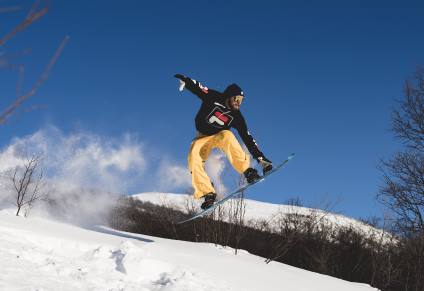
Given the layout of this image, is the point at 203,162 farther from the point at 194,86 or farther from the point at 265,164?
the point at 194,86

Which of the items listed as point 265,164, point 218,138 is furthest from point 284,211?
point 218,138

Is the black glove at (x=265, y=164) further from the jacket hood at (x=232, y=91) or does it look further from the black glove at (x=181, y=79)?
the black glove at (x=181, y=79)

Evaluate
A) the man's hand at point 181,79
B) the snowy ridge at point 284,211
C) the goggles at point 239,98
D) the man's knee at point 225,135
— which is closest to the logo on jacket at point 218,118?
the man's knee at point 225,135

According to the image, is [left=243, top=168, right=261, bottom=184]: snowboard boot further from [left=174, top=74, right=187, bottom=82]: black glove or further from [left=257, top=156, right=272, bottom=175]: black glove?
[left=174, top=74, right=187, bottom=82]: black glove

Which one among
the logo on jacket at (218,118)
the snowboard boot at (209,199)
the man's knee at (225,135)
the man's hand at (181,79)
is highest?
the man's hand at (181,79)

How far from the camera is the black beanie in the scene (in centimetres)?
563

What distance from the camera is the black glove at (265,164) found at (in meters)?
5.88

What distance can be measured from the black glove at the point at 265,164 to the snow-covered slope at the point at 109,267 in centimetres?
167

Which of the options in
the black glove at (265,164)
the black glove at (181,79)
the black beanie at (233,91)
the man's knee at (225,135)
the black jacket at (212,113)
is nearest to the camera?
the black glove at (181,79)

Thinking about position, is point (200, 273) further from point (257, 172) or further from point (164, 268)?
point (257, 172)

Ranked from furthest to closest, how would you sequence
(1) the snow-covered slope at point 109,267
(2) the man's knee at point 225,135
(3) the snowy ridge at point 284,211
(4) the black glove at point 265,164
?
(3) the snowy ridge at point 284,211, (4) the black glove at point 265,164, (2) the man's knee at point 225,135, (1) the snow-covered slope at point 109,267

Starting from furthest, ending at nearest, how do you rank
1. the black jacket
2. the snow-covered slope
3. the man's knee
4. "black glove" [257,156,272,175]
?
1. "black glove" [257,156,272,175]
2. the man's knee
3. the black jacket
4. the snow-covered slope

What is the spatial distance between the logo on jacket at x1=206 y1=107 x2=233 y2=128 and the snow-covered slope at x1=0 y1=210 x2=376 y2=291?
2.07 meters

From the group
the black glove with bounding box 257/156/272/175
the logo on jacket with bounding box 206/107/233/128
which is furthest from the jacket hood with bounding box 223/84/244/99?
the black glove with bounding box 257/156/272/175
